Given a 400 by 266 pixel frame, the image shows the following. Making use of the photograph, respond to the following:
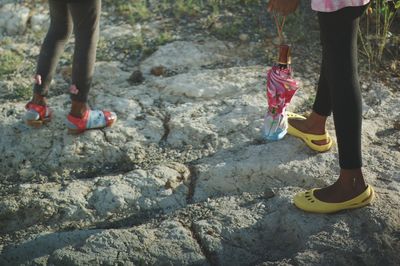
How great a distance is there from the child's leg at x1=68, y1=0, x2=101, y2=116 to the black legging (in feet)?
3.95

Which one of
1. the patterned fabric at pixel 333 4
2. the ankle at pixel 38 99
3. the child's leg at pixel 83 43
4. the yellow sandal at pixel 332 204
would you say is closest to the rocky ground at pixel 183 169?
the yellow sandal at pixel 332 204

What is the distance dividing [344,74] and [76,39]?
4.74ft

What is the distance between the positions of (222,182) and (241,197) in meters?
0.14

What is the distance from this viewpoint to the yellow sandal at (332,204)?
8.05 ft

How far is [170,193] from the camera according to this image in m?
2.73

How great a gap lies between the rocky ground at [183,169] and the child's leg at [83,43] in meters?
0.25

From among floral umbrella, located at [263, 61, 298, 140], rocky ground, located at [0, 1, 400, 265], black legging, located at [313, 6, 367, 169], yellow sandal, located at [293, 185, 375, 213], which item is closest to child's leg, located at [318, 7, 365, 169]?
black legging, located at [313, 6, 367, 169]

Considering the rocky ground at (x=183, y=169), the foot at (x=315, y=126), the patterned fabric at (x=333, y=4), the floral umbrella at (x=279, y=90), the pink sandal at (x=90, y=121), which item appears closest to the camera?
the patterned fabric at (x=333, y=4)

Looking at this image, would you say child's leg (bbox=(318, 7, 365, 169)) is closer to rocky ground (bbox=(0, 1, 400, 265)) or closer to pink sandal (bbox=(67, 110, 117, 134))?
rocky ground (bbox=(0, 1, 400, 265))

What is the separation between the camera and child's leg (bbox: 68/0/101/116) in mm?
2809

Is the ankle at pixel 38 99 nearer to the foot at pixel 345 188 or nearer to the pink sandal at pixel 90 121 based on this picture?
the pink sandal at pixel 90 121

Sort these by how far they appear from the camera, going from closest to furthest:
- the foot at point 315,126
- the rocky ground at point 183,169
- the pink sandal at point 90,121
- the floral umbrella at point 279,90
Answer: the rocky ground at point 183,169 → the floral umbrella at point 279,90 → the foot at point 315,126 → the pink sandal at point 90,121

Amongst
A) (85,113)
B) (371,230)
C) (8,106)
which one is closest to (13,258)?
(85,113)

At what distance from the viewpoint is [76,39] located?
294cm
